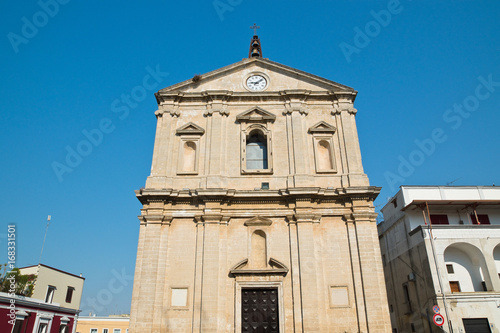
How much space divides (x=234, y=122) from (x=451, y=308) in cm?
1550

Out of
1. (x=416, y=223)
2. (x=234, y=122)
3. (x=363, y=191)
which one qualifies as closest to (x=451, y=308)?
(x=416, y=223)

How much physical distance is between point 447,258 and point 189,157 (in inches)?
646

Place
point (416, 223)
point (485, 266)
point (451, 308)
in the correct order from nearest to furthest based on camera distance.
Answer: point (451, 308)
point (485, 266)
point (416, 223)

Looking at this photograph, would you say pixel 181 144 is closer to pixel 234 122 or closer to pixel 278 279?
pixel 234 122

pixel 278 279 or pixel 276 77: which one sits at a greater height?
pixel 276 77

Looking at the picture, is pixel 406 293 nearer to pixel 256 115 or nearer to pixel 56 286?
pixel 256 115

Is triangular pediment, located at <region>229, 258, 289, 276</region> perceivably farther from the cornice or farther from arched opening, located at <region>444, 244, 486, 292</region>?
arched opening, located at <region>444, 244, 486, 292</region>

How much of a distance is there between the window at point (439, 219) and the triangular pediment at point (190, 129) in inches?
608

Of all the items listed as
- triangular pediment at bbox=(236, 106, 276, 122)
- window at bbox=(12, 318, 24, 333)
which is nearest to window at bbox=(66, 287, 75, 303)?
window at bbox=(12, 318, 24, 333)

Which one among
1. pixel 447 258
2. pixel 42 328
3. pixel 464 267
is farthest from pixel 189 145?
pixel 42 328

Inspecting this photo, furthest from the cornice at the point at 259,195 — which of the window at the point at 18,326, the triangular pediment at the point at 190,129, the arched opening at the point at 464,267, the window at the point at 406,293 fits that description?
the window at the point at 18,326

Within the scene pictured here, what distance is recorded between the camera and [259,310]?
17.2 m

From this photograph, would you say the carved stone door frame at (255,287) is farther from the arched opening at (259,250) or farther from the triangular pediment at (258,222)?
the triangular pediment at (258,222)

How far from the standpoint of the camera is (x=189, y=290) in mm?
17344
